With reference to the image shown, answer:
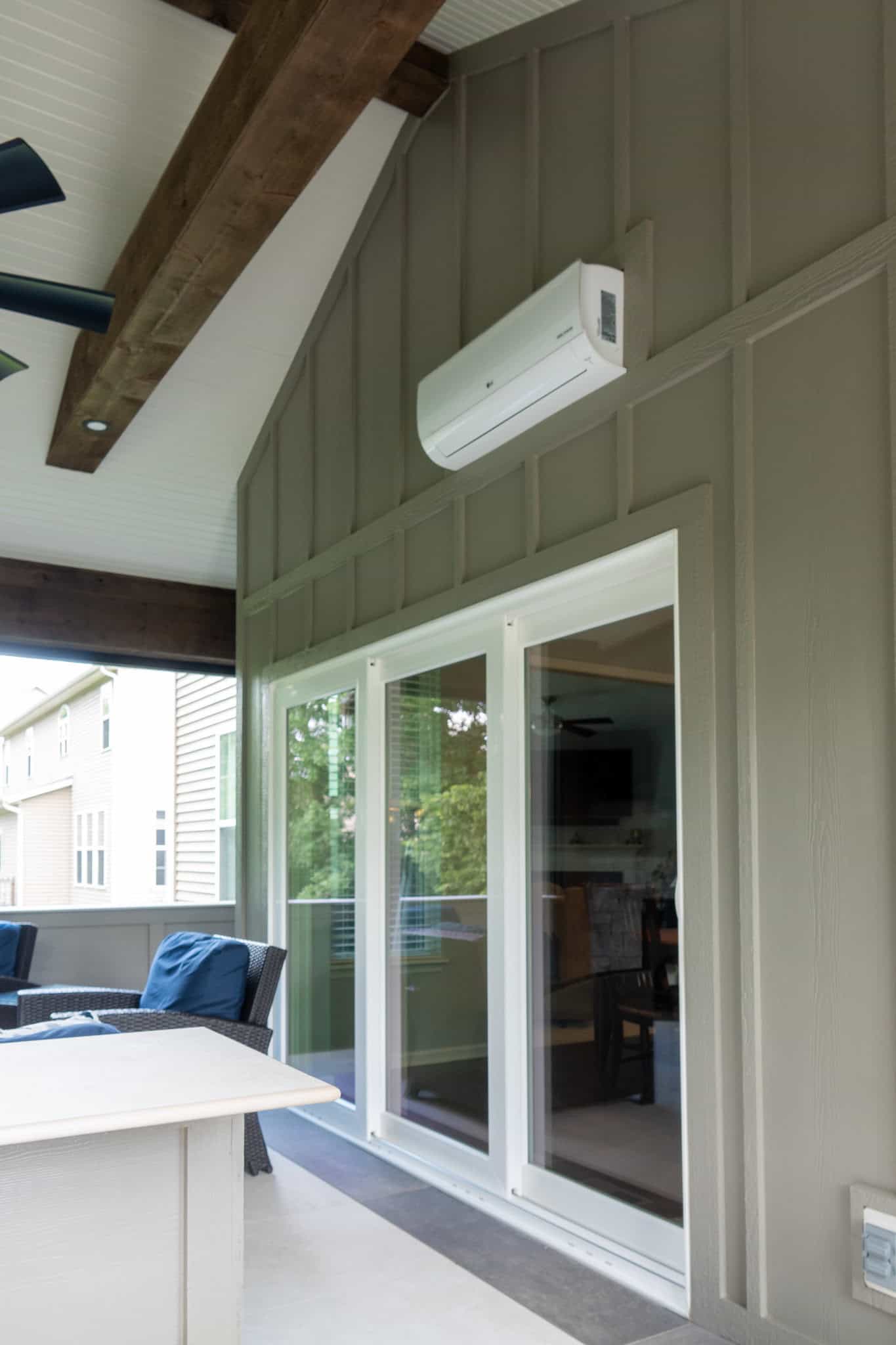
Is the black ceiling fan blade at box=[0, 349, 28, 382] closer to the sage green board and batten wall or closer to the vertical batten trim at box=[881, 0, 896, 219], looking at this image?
the sage green board and batten wall

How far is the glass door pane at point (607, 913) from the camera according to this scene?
A: 3.39m

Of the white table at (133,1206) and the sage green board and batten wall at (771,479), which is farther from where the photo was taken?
the sage green board and batten wall at (771,479)

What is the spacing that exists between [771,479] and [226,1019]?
109 inches

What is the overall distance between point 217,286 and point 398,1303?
3.52 m

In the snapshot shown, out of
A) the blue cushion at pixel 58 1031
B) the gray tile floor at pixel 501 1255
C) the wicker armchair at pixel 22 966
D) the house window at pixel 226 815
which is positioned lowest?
the gray tile floor at pixel 501 1255

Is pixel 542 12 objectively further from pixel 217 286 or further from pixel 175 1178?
pixel 175 1178

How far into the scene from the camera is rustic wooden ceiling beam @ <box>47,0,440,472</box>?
328 cm

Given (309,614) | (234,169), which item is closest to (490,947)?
(309,614)

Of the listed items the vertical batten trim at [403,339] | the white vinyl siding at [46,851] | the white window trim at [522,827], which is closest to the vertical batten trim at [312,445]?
the white window trim at [522,827]

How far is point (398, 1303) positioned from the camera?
3.19 metres

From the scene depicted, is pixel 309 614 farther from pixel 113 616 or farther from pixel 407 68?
pixel 407 68

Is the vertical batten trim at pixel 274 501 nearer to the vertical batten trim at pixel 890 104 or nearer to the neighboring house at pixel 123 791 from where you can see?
the neighboring house at pixel 123 791

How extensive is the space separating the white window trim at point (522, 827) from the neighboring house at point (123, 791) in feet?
7.32

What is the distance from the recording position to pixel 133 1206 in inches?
88.6
